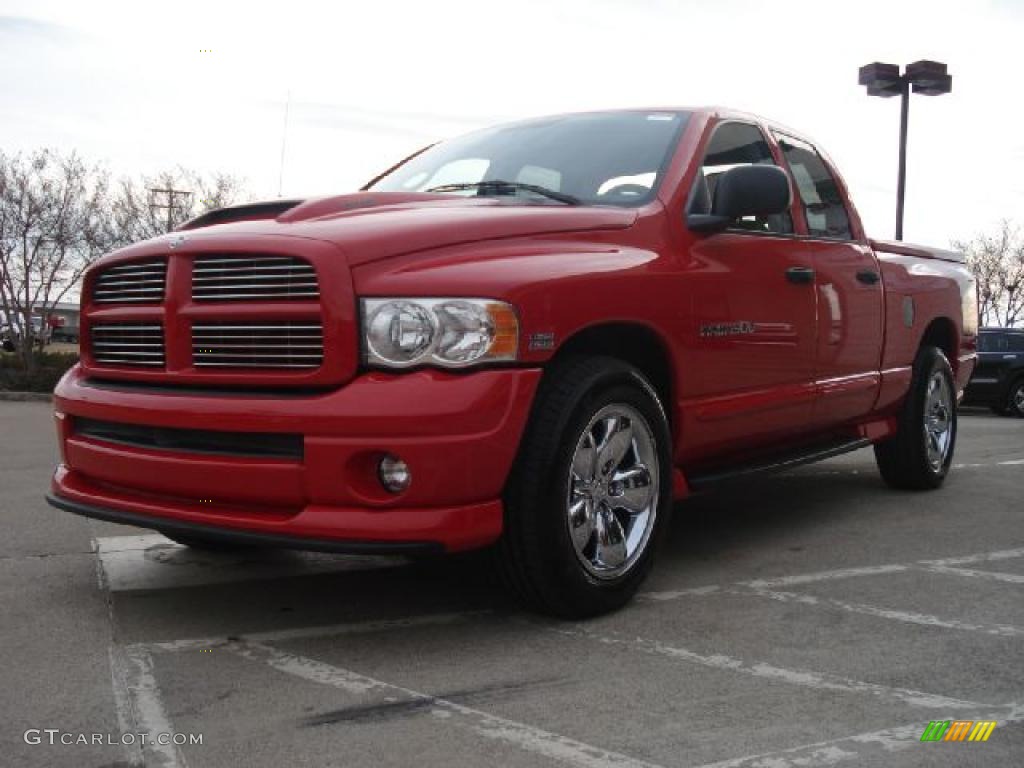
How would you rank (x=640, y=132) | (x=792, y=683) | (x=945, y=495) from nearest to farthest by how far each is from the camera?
(x=792, y=683) → (x=640, y=132) → (x=945, y=495)

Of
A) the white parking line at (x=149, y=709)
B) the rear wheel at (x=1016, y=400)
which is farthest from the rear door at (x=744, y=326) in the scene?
the rear wheel at (x=1016, y=400)

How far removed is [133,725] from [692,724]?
141 centimetres

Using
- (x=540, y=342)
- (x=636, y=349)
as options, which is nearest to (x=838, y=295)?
(x=636, y=349)

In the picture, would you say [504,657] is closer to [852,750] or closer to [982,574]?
[852,750]

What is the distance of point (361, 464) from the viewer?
11.3 feet

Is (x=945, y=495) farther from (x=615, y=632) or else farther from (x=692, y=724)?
(x=692, y=724)

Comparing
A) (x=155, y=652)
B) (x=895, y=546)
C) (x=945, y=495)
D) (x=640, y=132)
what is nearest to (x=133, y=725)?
(x=155, y=652)

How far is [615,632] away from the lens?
380 centimetres

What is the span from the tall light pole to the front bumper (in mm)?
20401

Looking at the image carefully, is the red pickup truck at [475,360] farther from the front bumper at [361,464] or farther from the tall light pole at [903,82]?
the tall light pole at [903,82]

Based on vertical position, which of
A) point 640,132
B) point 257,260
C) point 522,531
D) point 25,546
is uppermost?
point 640,132

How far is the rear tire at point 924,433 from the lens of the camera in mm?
6699

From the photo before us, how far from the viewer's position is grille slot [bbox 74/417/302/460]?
11.5ft

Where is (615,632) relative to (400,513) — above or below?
below
